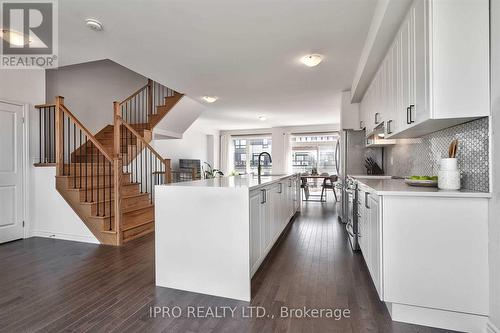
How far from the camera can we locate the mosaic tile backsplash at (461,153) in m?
1.58

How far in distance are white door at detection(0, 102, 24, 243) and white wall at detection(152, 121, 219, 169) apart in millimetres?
2802

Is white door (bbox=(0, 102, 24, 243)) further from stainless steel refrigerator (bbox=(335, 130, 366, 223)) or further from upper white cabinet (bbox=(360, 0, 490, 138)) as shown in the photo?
stainless steel refrigerator (bbox=(335, 130, 366, 223))

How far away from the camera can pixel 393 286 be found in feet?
5.51

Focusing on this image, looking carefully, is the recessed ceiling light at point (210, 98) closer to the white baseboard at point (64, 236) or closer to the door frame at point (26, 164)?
the door frame at point (26, 164)

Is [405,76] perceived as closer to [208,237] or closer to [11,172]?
[208,237]

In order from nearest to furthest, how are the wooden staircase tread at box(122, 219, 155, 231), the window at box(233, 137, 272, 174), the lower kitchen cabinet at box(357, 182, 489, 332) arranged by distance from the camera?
the lower kitchen cabinet at box(357, 182, 489, 332)
the wooden staircase tread at box(122, 219, 155, 231)
the window at box(233, 137, 272, 174)

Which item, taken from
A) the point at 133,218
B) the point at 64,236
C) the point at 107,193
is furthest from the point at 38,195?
the point at 133,218

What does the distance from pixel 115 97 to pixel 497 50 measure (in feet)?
21.0

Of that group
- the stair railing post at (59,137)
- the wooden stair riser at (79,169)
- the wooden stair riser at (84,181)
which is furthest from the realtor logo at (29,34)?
the wooden stair riser at (84,181)

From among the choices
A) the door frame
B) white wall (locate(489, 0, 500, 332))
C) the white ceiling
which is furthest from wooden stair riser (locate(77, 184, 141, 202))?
white wall (locate(489, 0, 500, 332))

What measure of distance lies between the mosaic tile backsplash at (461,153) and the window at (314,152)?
5.68 m

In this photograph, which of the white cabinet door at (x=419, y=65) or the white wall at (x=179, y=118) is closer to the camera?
the white cabinet door at (x=419, y=65)

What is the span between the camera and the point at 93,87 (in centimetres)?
562

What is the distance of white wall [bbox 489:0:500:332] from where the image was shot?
56.0 inches
